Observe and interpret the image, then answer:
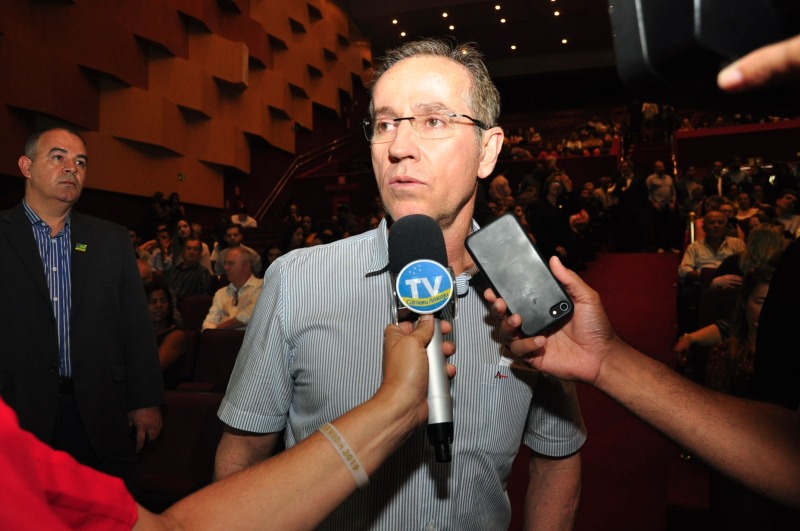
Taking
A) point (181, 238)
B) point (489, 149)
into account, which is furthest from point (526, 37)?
point (489, 149)

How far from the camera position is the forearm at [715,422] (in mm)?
982

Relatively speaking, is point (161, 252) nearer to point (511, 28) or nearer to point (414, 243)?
point (414, 243)

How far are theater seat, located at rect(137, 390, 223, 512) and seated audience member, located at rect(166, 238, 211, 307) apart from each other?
3.54m

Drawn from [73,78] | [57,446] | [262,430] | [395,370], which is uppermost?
[73,78]

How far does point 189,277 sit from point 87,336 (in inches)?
165

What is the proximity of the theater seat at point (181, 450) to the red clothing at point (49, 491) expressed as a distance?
213 cm

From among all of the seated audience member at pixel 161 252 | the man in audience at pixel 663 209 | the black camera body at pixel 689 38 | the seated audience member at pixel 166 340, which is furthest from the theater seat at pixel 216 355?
the man in audience at pixel 663 209

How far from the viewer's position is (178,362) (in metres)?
3.94

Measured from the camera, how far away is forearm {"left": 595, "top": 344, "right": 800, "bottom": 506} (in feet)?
3.22

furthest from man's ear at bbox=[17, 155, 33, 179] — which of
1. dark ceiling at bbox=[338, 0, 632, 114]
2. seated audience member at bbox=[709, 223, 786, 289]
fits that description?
dark ceiling at bbox=[338, 0, 632, 114]

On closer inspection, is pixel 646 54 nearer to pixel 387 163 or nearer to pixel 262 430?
pixel 387 163

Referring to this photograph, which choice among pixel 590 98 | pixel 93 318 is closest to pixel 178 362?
pixel 93 318

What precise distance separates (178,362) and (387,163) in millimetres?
2995

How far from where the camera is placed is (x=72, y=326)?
2311mm
